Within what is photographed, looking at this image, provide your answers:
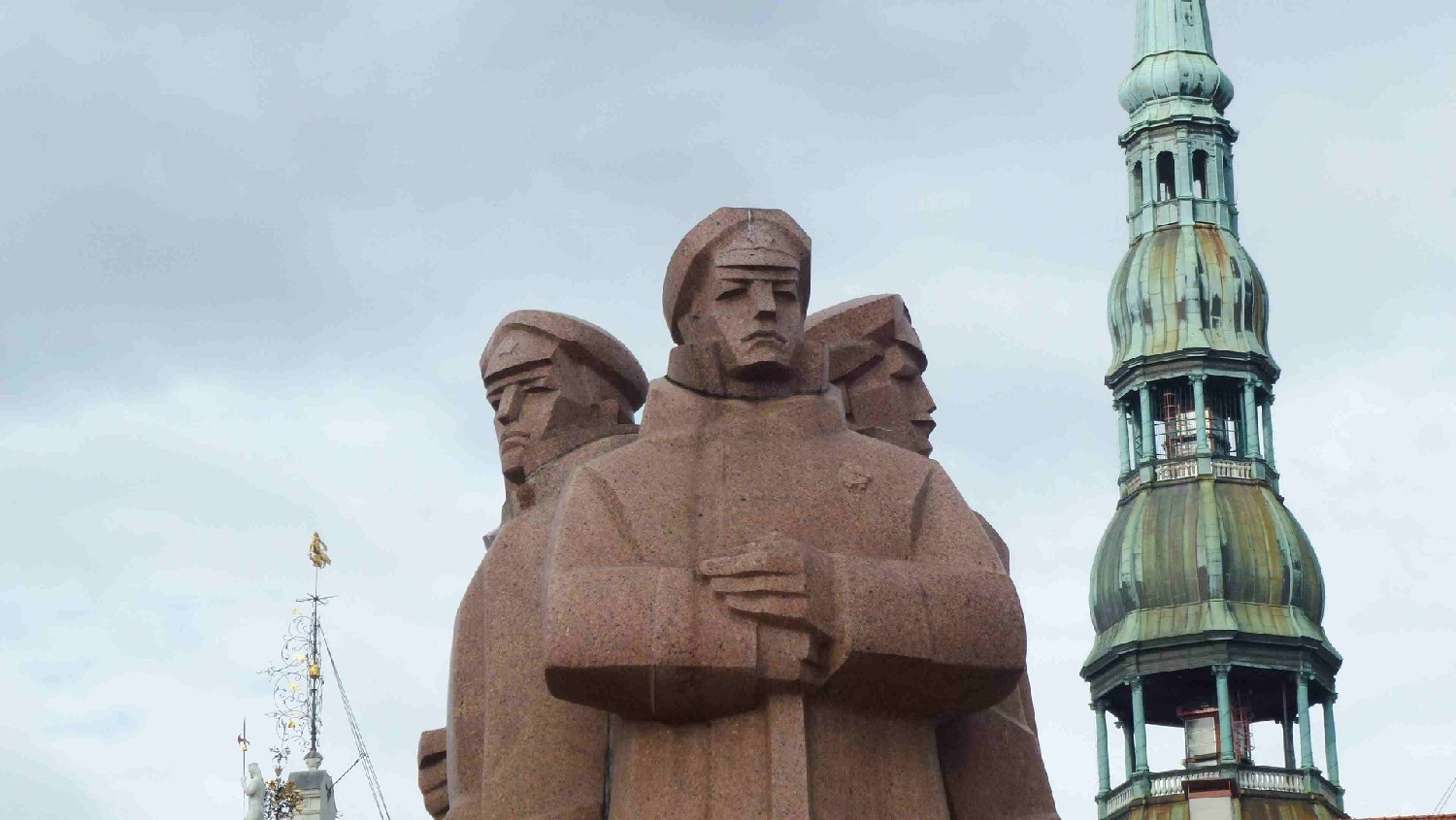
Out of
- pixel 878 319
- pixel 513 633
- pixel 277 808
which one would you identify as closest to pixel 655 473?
pixel 513 633

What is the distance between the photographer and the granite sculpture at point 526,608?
45.2 feet

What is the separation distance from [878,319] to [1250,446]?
86.6 metres

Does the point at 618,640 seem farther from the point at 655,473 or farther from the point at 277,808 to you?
the point at 277,808

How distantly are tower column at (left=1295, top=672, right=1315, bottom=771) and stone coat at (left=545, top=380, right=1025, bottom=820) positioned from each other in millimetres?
84074

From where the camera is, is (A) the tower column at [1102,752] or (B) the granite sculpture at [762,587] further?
(A) the tower column at [1102,752]

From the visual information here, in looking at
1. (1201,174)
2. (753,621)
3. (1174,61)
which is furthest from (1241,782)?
(753,621)

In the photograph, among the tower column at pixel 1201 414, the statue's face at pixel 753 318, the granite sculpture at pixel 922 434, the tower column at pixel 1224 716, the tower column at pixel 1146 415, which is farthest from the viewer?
the tower column at pixel 1146 415

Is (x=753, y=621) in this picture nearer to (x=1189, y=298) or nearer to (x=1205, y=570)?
(x=1205, y=570)

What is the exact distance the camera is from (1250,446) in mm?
100375

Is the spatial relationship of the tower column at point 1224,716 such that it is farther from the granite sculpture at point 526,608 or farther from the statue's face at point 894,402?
the granite sculpture at point 526,608

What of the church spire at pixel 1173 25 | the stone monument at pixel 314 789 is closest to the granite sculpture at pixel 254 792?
the stone monument at pixel 314 789

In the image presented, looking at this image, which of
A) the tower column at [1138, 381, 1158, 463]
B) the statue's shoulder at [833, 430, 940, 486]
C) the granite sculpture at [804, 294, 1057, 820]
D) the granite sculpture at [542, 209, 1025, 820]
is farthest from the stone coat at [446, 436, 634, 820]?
the tower column at [1138, 381, 1158, 463]

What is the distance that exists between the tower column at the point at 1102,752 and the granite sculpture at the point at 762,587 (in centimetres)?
8624

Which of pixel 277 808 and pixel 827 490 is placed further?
pixel 277 808
